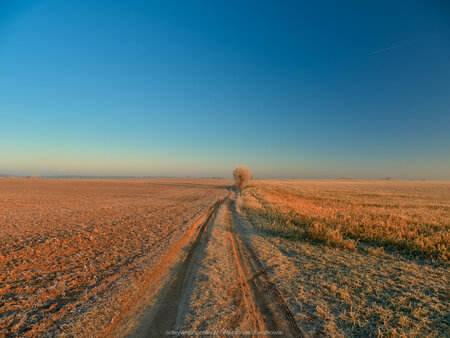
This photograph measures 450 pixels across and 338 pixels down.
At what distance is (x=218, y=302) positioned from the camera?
4.06 metres

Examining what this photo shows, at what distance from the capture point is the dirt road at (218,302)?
338 cm

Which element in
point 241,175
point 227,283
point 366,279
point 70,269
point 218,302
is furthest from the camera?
point 241,175

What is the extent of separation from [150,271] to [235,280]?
2560 millimetres

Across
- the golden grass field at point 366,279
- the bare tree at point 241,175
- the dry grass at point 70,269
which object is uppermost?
the bare tree at point 241,175

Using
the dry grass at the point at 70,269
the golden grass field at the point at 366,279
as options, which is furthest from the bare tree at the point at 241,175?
the golden grass field at the point at 366,279

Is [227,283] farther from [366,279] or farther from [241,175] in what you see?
[241,175]

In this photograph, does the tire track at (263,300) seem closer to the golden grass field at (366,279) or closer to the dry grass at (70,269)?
the golden grass field at (366,279)

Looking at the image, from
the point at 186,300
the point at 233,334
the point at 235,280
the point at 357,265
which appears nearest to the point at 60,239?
the point at 186,300

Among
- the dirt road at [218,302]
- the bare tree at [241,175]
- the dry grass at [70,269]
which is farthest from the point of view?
the bare tree at [241,175]

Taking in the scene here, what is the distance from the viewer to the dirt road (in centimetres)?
338

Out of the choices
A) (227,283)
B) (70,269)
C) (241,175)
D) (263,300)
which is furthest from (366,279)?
(241,175)

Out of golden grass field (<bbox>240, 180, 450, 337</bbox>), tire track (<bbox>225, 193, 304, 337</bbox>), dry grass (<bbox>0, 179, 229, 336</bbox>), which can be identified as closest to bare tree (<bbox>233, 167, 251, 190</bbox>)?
dry grass (<bbox>0, 179, 229, 336</bbox>)

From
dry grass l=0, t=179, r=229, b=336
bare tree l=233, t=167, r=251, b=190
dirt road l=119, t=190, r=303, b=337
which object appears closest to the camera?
dirt road l=119, t=190, r=303, b=337

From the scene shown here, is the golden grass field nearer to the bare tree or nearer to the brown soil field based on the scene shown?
the brown soil field
